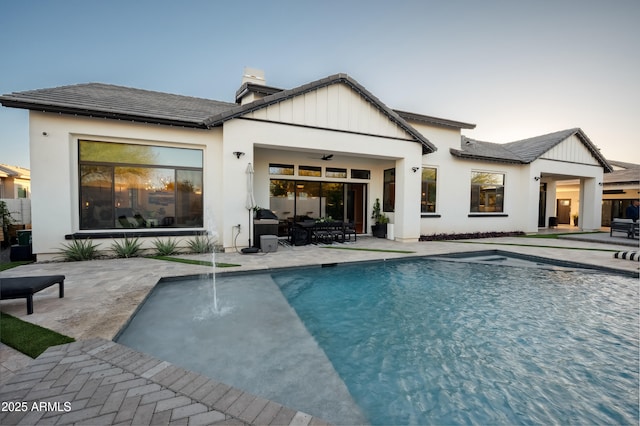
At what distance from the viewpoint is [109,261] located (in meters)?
7.16

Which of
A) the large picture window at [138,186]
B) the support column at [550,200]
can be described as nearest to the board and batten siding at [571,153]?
the support column at [550,200]

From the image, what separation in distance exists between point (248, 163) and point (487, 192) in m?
12.9

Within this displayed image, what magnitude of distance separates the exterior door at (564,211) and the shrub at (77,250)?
104 ft

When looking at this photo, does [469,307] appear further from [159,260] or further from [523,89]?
[523,89]

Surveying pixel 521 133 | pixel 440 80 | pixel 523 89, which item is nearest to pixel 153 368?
pixel 440 80

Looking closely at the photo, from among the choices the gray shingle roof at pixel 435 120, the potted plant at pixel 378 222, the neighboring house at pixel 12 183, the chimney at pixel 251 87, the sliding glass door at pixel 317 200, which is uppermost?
the chimney at pixel 251 87

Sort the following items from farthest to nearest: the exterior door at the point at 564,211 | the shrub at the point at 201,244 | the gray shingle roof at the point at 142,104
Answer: the exterior door at the point at 564,211
the shrub at the point at 201,244
the gray shingle roof at the point at 142,104

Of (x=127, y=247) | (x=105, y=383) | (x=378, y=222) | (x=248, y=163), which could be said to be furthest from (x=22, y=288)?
(x=378, y=222)

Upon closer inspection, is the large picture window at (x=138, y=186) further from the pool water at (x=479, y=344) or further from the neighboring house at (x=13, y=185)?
the neighboring house at (x=13, y=185)

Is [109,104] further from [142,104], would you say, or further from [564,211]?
[564,211]

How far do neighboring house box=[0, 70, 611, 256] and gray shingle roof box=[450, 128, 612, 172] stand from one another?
0.42ft

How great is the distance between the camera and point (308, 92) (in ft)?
30.5

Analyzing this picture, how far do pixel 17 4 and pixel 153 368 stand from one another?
8.09 meters

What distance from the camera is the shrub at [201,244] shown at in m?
8.48
